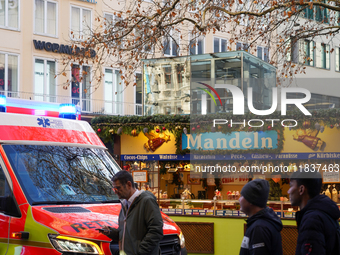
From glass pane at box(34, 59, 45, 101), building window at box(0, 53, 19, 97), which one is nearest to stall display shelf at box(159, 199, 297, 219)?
building window at box(0, 53, 19, 97)

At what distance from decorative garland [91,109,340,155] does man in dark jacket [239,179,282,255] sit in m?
9.01

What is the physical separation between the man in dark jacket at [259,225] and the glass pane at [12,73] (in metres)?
22.6

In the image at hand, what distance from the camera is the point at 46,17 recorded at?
2595 cm

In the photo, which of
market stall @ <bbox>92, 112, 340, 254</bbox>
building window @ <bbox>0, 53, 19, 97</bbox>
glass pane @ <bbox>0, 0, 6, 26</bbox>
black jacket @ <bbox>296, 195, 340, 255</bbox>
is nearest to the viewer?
black jacket @ <bbox>296, 195, 340, 255</bbox>

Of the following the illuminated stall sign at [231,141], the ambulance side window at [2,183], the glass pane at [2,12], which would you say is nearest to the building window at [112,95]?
the glass pane at [2,12]

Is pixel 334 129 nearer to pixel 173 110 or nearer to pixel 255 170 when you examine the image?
pixel 255 170

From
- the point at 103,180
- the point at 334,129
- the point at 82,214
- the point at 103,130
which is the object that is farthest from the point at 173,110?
the point at 82,214

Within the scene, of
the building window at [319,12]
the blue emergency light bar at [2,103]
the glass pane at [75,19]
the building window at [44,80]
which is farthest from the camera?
the glass pane at [75,19]

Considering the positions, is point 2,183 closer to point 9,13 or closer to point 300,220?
point 300,220

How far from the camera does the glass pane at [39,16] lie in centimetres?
2564

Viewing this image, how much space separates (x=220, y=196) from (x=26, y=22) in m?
16.1

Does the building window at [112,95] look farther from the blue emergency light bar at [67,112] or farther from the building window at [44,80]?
the blue emergency light bar at [67,112]

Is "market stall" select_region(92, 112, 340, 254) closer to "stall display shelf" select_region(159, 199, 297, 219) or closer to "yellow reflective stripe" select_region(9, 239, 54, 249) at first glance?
"stall display shelf" select_region(159, 199, 297, 219)

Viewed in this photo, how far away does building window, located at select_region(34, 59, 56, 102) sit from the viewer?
83.4 ft
